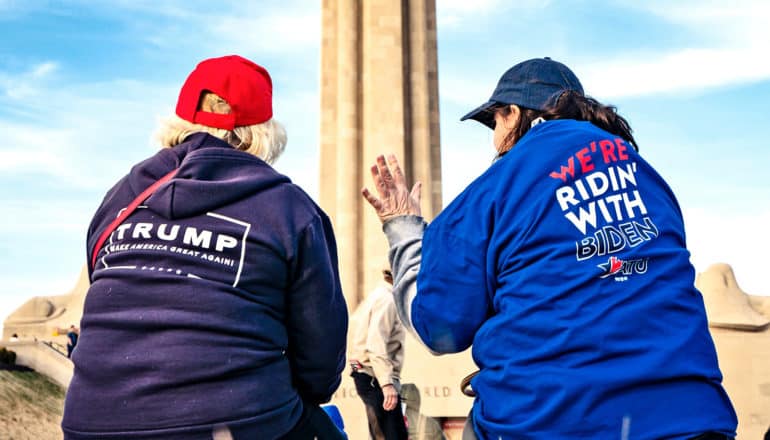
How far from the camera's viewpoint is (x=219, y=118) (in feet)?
6.55

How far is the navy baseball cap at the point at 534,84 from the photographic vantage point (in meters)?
1.85

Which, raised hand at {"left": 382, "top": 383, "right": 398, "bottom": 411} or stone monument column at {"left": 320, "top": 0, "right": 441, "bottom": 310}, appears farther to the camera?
stone monument column at {"left": 320, "top": 0, "right": 441, "bottom": 310}

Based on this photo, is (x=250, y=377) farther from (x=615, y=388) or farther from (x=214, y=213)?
(x=615, y=388)

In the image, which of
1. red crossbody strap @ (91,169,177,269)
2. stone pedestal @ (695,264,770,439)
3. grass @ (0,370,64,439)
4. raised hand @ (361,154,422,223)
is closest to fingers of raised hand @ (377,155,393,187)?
raised hand @ (361,154,422,223)

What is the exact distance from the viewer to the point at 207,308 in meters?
1.65

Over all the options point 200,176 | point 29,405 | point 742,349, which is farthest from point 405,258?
point 29,405

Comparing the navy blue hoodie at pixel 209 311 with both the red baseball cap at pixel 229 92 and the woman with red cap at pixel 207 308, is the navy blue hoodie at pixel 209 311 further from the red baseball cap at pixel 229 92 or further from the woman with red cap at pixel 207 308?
the red baseball cap at pixel 229 92

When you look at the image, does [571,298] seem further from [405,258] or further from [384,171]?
[384,171]

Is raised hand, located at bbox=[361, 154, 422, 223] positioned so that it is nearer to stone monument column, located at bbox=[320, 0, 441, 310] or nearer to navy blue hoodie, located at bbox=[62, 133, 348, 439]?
navy blue hoodie, located at bbox=[62, 133, 348, 439]

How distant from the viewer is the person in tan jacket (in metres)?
5.00

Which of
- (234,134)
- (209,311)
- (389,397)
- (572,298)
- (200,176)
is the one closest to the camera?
(572,298)

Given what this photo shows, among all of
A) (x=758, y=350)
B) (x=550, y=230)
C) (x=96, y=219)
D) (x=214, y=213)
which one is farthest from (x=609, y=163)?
(x=758, y=350)

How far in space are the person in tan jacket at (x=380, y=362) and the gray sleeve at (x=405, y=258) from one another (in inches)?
121

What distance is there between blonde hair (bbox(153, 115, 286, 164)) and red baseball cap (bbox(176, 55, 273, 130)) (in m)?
0.01
